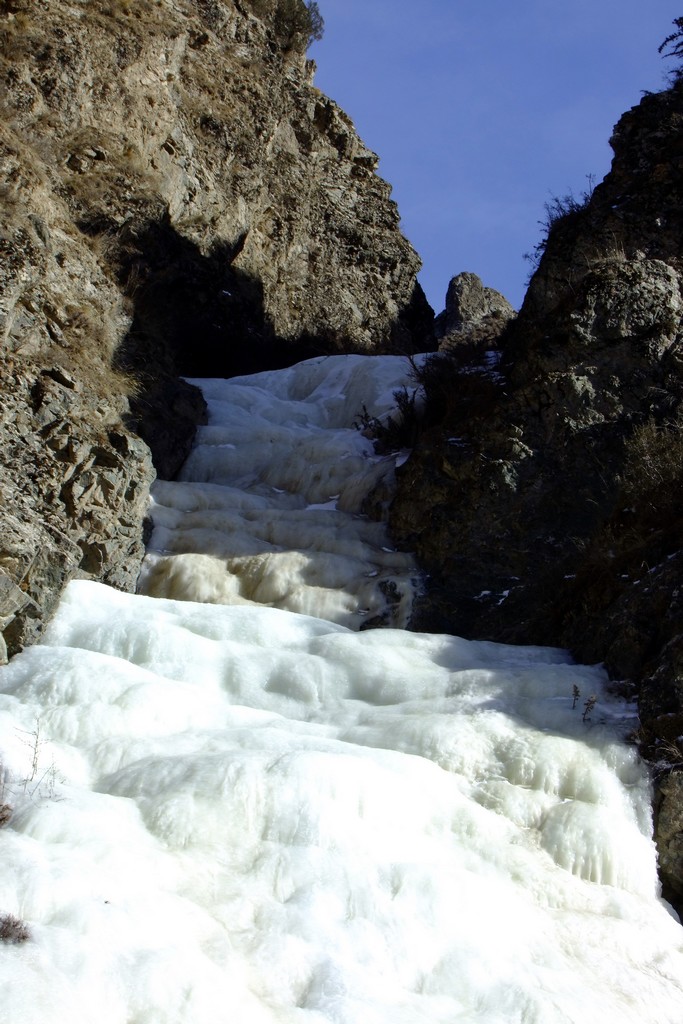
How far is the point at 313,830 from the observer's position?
271 inches

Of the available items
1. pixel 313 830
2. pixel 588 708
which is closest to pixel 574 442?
pixel 588 708

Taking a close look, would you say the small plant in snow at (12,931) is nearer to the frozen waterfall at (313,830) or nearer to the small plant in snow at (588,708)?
the frozen waterfall at (313,830)

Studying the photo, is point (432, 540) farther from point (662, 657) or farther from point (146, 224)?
point (146, 224)

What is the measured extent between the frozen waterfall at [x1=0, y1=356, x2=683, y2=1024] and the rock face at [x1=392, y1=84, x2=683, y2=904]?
1681mm

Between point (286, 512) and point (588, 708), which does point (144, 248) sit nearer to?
point (286, 512)

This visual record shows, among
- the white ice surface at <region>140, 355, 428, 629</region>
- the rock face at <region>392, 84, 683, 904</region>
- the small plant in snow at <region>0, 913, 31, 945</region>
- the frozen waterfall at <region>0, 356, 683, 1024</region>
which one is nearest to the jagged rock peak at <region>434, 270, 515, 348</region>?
the white ice surface at <region>140, 355, 428, 629</region>

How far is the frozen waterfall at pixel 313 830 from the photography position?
5.48 metres

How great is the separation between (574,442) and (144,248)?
8219 millimetres

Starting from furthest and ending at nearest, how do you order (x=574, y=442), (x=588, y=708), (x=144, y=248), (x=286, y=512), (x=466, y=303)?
(x=466, y=303), (x=144, y=248), (x=286, y=512), (x=574, y=442), (x=588, y=708)

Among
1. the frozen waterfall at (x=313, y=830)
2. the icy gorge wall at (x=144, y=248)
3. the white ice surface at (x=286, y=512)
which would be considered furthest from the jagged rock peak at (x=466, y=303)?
the frozen waterfall at (x=313, y=830)

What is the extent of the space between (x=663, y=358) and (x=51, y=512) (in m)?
8.11

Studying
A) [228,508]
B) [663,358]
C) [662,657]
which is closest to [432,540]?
[228,508]

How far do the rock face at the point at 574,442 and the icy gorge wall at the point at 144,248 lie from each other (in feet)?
13.5

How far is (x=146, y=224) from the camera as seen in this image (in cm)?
1717
